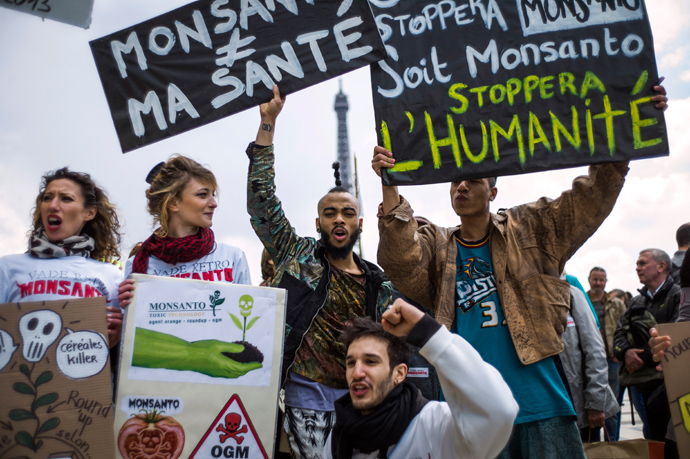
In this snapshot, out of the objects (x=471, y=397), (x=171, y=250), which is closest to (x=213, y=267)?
(x=171, y=250)

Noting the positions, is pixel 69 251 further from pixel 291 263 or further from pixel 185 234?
pixel 291 263

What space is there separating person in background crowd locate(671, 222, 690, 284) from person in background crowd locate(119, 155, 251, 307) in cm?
409

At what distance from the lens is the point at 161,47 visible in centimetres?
356

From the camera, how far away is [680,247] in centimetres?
540

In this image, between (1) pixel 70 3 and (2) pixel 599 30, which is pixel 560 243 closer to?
(2) pixel 599 30

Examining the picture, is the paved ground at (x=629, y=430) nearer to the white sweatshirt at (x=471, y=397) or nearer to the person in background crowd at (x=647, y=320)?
the person in background crowd at (x=647, y=320)

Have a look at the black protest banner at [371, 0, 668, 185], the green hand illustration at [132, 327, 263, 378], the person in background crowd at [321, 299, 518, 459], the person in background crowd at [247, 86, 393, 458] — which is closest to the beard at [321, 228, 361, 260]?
the person in background crowd at [247, 86, 393, 458]

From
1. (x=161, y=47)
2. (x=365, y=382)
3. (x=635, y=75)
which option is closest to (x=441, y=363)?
(x=365, y=382)

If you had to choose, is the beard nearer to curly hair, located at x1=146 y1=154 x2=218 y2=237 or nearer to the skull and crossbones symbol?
curly hair, located at x1=146 y1=154 x2=218 y2=237

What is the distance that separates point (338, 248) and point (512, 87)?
1557 millimetres

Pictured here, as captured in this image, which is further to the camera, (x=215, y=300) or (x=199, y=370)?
(x=215, y=300)

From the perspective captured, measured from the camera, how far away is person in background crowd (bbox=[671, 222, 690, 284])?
526cm

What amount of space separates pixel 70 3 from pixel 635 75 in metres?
3.20

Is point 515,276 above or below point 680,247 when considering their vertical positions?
below
